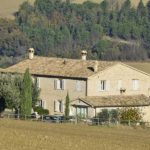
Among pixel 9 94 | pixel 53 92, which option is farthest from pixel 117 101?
pixel 9 94

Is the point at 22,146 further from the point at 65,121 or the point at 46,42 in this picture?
the point at 46,42

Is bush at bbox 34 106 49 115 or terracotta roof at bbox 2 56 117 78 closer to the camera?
bush at bbox 34 106 49 115

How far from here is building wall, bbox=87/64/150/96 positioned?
6425cm

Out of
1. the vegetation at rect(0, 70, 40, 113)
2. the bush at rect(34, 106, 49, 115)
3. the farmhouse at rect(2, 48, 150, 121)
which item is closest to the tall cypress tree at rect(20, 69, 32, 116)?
the vegetation at rect(0, 70, 40, 113)

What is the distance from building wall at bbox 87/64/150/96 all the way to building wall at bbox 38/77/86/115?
0.80 meters

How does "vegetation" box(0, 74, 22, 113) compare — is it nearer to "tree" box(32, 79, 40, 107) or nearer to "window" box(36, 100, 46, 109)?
"tree" box(32, 79, 40, 107)

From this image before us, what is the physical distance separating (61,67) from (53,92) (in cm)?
231

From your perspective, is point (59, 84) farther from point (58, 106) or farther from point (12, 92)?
point (12, 92)

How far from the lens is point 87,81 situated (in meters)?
63.7

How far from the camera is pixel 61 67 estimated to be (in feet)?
219

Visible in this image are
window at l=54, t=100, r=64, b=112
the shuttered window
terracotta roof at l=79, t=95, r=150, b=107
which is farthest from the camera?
the shuttered window

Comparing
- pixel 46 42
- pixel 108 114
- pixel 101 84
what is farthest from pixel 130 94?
pixel 46 42

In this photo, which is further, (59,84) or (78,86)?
(59,84)

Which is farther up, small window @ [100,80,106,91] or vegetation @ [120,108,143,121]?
small window @ [100,80,106,91]
